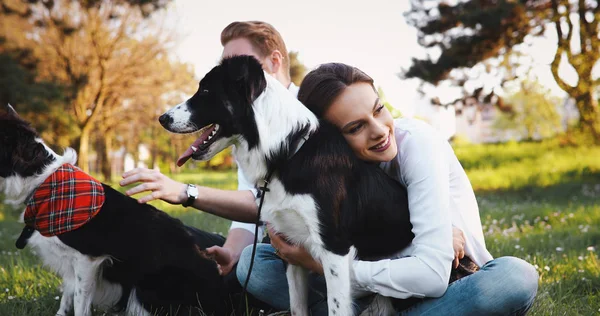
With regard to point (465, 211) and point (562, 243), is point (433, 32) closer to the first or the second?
point (562, 243)

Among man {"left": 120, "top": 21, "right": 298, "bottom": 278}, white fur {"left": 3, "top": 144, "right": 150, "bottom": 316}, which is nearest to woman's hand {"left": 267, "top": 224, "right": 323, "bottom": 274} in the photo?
man {"left": 120, "top": 21, "right": 298, "bottom": 278}

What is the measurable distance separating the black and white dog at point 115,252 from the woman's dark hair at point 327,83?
4.15ft

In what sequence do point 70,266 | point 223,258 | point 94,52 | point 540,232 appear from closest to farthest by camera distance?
1. point 70,266
2. point 223,258
3. point 540,232
4. point 94,52

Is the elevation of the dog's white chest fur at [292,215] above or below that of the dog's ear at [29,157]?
below

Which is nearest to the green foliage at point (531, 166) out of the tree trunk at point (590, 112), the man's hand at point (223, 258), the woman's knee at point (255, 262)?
the tree trunk at point (590, 112)

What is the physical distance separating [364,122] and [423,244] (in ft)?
2.26

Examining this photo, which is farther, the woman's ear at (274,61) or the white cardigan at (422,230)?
the woman's ear at (274,61)

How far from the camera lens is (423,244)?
2537 millimetres

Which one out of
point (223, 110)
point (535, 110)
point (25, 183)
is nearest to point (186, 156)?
point (223, 110)

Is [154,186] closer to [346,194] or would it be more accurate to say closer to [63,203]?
[63,203]

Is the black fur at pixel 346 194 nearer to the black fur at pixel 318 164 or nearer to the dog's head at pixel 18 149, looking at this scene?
the black fur at pixel 318 164

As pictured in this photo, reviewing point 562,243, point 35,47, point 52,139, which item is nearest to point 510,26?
point 562,243

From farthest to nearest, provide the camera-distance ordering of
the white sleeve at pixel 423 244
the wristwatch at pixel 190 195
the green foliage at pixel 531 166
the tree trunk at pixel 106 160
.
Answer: the tree trunk at pixel 106 160, the green foliage at pixel 531 166, the wristwatch at pixel 190 195, the white sleeve at pixel 423 244

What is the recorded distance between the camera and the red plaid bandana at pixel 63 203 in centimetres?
311
